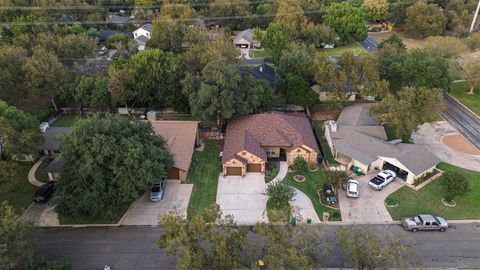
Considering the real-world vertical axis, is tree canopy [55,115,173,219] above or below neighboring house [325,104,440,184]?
above

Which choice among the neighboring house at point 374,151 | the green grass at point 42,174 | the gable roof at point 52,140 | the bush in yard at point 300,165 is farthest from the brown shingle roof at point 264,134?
the green grass at point 42,174

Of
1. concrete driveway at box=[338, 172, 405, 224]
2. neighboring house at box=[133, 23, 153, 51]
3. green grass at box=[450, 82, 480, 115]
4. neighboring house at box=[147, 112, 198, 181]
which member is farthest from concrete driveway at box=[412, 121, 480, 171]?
neighboring house at box=[133, 23, 153, 51]

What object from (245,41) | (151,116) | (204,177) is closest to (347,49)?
(245,41)

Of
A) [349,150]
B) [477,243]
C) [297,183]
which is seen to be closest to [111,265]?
[297,183]

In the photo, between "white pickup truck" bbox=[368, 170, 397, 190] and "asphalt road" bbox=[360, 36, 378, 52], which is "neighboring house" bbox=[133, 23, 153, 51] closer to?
"asphalt road" bbox=[360, 36, 378, 52]

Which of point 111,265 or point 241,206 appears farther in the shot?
point 241,206

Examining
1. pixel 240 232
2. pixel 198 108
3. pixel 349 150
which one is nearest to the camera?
pixel 240 232

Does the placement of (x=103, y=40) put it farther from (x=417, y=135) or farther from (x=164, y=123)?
(x=417, y=135)

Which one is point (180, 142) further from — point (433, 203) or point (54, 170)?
point (433, 203)
